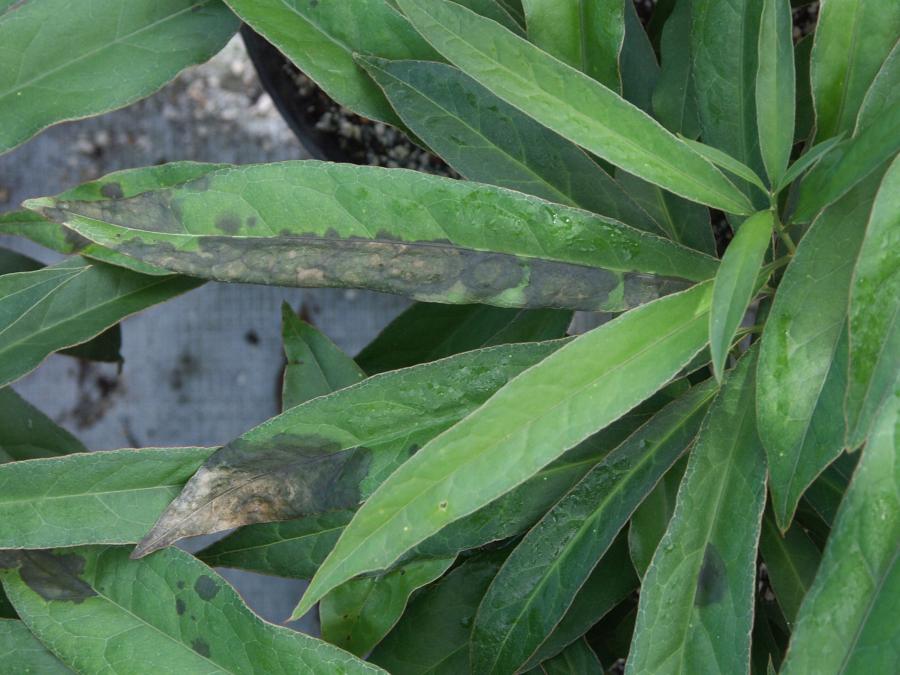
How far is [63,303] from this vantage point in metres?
0.61

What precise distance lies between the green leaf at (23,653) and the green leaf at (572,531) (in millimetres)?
277

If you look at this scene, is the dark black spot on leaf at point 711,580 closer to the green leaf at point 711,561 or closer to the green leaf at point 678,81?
the green leaf at point 711,561

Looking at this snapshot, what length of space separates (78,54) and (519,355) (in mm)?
360

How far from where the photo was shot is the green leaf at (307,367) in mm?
683

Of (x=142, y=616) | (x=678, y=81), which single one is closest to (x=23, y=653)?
(x=142, y=616)

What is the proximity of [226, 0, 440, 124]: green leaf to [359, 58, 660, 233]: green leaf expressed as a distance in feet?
0.11

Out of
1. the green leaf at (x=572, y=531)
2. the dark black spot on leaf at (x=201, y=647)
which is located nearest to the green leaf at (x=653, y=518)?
the green leaf at (x=572, y=531)

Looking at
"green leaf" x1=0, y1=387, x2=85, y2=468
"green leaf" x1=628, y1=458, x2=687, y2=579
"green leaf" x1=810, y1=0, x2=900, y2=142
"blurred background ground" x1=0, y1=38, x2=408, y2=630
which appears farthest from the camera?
"blurred background ground" x1=0, y1=38, x2=408, y2=630

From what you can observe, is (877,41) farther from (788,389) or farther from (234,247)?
(234,247)

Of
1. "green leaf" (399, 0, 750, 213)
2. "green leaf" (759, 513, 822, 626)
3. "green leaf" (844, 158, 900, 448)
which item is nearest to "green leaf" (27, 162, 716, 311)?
"green leaf" (399, 0, 750, 213)

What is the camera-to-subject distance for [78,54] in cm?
62

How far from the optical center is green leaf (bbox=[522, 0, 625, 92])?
57cm

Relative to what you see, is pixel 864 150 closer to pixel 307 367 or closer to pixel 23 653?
pixel 307 367

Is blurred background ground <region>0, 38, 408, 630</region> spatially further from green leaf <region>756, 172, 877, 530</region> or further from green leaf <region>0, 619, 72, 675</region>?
green leaf <region>756, 172, 877, 530</region>
